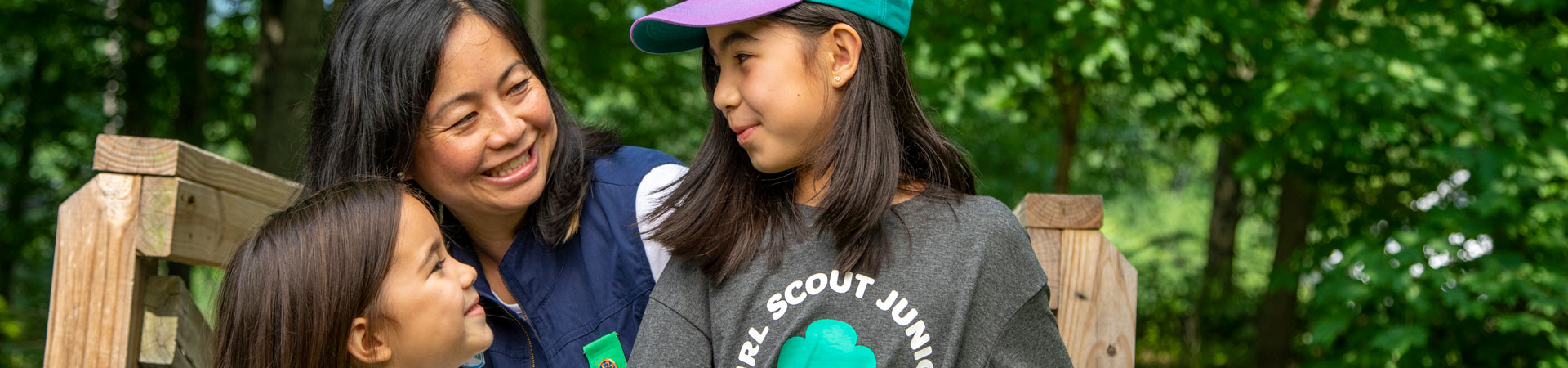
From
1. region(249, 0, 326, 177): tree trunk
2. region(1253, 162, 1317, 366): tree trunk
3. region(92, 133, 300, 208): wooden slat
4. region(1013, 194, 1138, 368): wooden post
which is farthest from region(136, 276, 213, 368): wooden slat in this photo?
region(1253, 162, 1317, 366): tree trunk

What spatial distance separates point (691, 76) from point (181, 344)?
5479mm

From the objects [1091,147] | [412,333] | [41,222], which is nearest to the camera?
[412,333]

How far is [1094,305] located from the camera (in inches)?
79.0

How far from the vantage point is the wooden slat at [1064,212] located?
6.61 ft

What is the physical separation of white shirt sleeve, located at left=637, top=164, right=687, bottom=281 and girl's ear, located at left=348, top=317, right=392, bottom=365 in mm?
451

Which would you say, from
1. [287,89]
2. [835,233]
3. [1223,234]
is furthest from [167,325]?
[1223,234]

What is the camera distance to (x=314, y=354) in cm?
168

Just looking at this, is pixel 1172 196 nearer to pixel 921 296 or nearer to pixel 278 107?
pixel 278 107

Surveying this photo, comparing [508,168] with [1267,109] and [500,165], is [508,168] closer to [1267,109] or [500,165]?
[500,165]

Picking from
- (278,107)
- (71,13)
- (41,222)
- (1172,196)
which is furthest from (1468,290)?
(1172,196)

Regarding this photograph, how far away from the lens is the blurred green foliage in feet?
12.9

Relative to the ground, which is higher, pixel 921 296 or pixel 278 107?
pixel 921 296

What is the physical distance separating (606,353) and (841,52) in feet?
2.36

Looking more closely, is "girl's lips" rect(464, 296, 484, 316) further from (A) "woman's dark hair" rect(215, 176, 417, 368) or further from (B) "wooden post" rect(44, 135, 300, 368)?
(B) "wooden post" rect(44, 135, 300, 368)
